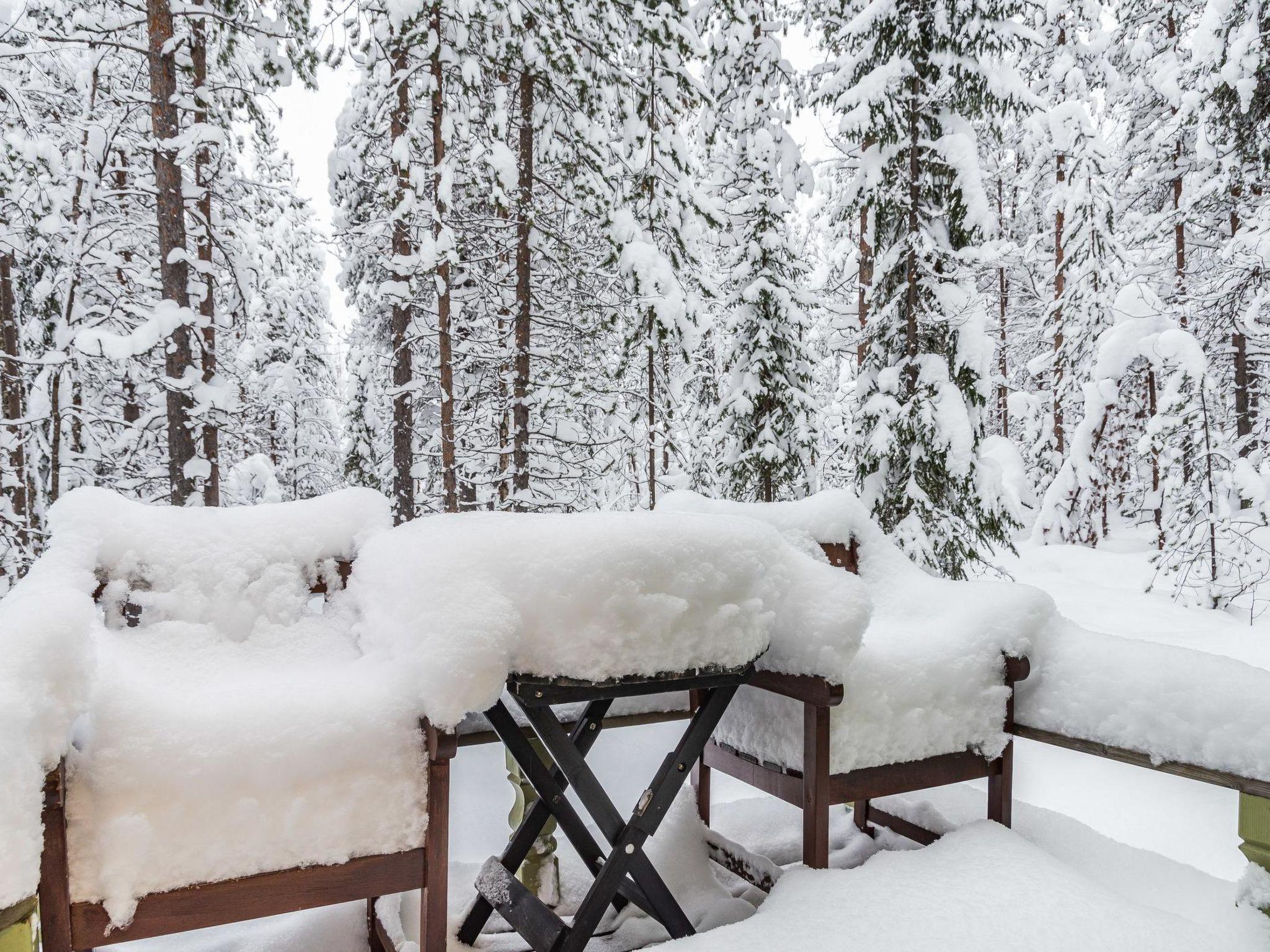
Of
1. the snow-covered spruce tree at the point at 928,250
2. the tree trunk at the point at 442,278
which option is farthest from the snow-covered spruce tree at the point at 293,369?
the snow-covered spruce tree at the point at 928,250

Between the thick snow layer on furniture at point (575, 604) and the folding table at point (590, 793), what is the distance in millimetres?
86

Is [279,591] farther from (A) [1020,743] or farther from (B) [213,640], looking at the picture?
(A) [1020,743]

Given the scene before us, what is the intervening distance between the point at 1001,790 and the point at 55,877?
10.9ft

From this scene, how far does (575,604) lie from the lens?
2289 millimetres

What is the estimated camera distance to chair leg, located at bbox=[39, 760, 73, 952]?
1834 mm

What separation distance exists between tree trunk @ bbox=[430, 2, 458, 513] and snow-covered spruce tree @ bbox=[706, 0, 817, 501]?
4453mm

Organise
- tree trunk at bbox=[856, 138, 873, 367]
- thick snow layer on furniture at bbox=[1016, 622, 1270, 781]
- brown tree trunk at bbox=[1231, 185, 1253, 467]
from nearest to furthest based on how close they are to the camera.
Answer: thick snow layer on furniture at bbox=[1016, 622, 1270, 781]
brown tree trunk at bbox=[1231, 185, 1253, 467]
tree trunk at bbox=[856, 138, 873, 367]

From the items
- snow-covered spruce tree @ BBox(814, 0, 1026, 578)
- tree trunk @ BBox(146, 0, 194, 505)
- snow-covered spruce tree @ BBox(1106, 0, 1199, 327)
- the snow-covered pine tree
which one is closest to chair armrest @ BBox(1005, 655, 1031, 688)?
snow-covered spruce tree @ BBox(814, 0, 1026, 578)

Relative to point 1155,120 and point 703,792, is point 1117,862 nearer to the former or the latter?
point 703,792

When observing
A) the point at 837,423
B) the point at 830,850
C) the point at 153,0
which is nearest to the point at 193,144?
the point at 153,0

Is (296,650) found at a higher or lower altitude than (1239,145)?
lower

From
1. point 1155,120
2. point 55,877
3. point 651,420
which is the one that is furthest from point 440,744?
point 1155,120

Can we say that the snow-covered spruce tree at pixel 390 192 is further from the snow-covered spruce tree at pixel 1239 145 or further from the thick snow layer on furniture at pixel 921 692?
the snow-covered spruce tree at pixel 1239 145

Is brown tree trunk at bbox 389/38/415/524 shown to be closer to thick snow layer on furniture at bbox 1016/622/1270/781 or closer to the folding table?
the folding table
